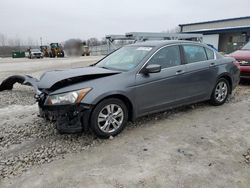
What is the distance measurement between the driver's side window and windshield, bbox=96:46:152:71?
0.20 meters

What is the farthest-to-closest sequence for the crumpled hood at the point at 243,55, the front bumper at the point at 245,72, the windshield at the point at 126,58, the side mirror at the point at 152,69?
the crumpled hood at the point at 243,55 < the front bumper at the point at 245,72 < the windshield at the point at 126,58 < the side mirror at the point at 152,69

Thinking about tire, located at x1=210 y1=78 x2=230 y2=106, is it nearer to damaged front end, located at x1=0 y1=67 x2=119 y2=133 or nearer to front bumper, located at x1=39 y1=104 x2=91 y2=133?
damaged front end, located at x1=0 y1=67 x2=119 y2=133

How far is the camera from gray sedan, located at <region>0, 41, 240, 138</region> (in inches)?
156

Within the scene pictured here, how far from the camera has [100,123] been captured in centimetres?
412

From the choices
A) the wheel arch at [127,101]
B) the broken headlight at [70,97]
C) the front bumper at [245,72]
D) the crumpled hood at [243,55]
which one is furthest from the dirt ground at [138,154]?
the crumpled hood at [243,55]

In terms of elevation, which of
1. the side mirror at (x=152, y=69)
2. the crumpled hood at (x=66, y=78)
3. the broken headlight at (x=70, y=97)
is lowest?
the broken headlight at (x=70, y=97)

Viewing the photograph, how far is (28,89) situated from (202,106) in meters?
5.65

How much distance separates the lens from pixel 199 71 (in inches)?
213

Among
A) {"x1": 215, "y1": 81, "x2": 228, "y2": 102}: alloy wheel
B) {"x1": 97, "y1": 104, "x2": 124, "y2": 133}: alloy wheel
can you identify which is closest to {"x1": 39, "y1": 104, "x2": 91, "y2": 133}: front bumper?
{"x1": 97, "y1": 104, "x2": 124, "y2": 133}: alloy wheel

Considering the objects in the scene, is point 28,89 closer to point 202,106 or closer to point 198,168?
point 202,106

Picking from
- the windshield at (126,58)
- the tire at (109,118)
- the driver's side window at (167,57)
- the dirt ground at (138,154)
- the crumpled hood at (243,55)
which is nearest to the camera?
the dirt ground at (138,154)

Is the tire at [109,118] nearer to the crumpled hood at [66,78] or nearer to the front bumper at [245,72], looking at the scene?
the crumpled hood at [66,78]

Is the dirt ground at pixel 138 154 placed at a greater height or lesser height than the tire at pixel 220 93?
lesser

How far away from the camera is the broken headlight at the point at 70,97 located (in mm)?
3893
